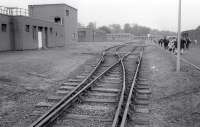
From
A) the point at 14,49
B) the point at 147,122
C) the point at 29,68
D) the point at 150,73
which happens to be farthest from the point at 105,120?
the point at 14,49

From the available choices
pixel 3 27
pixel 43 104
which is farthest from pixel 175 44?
pixel 43 104

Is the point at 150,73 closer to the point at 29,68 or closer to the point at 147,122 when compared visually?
the point at 29,68

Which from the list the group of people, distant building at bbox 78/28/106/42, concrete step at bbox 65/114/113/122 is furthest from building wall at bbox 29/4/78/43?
concrete step at bbox 65/114/113/122

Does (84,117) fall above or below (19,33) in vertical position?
below

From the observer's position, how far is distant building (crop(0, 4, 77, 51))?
94.5 ft

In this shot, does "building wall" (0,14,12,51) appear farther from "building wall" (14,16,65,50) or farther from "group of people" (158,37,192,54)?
"group of people" (158,37,192,54)

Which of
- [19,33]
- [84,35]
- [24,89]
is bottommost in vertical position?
[24,89]

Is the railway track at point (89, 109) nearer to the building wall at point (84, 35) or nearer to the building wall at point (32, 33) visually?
the building wall at point (32, 33)

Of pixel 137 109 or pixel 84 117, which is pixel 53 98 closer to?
pixel 84 117

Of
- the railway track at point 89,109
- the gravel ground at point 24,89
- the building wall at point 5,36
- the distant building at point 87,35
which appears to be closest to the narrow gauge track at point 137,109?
the railway track at point 89,109

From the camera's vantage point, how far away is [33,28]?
109ft

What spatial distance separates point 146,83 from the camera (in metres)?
12.1

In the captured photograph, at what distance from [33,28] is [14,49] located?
428 centimetres

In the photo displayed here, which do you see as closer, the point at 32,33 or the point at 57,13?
the point at 32,33
